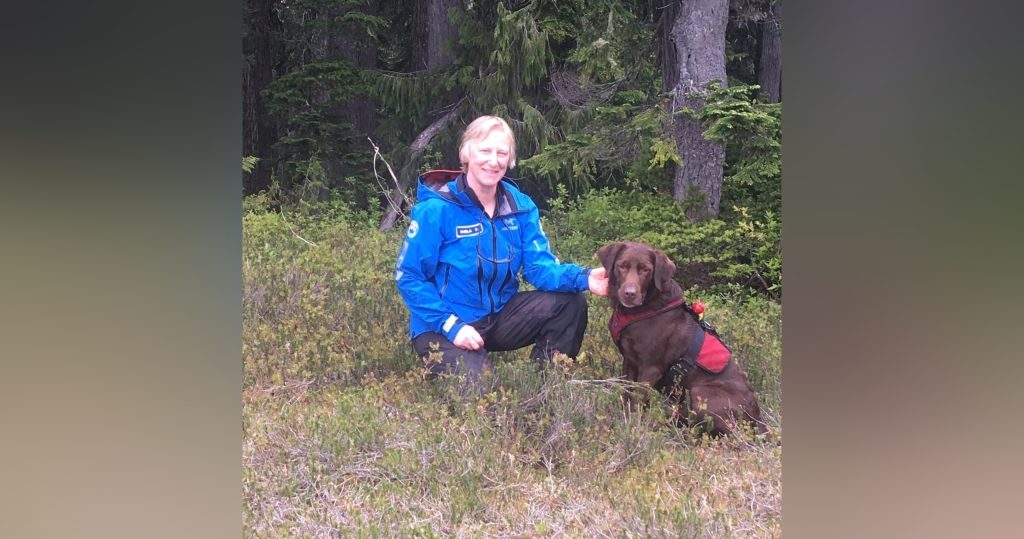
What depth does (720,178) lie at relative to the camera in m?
3.12

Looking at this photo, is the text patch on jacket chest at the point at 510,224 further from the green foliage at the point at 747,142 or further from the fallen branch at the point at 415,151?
the green foliage at the point at 747,142

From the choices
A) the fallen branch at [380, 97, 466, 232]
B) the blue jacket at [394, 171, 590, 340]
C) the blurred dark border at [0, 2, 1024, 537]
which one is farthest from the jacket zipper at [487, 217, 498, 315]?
the blurred dark border at [0, 2, 1024, 537]

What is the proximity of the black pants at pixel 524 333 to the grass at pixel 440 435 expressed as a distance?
6cm

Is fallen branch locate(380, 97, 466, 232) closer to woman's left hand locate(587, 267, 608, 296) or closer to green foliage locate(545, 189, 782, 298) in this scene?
green foliage locate(545, 189, 782, 298)

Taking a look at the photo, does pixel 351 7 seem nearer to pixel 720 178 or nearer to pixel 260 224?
pixel 260 224

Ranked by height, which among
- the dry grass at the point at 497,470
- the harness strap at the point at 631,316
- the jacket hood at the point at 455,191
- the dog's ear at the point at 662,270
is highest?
the jacket hood at the point at 455,191

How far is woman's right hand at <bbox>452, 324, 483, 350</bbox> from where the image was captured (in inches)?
131

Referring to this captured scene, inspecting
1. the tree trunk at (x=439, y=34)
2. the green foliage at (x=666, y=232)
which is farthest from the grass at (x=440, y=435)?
the tree trunk at (x=439, y=34)

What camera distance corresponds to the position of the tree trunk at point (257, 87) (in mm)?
3139

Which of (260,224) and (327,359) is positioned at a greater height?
(260,224)
